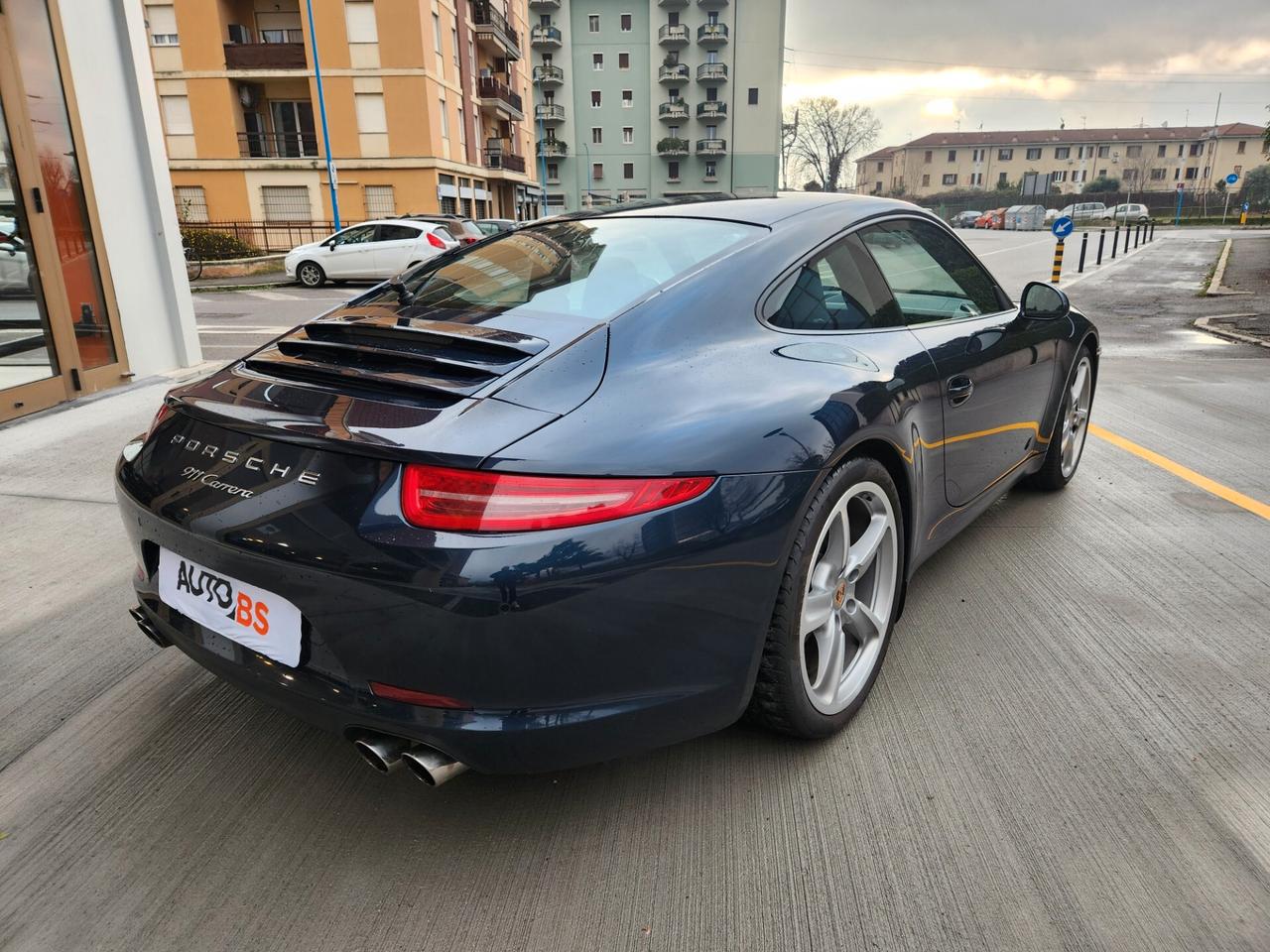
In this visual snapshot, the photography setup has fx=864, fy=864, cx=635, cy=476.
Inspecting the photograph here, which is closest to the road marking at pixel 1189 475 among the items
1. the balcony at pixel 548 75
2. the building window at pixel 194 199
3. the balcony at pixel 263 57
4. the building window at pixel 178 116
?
the balcony at pixel 263 57

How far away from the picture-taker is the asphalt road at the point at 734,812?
1.80 meters

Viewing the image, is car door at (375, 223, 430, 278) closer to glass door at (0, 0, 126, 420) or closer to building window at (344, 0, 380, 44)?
glass door at (0, 0, 126, 420)

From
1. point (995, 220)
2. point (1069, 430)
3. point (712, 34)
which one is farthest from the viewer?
point (712, 34)

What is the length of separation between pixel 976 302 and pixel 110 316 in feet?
21.5

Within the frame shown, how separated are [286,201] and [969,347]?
3518 centimetres

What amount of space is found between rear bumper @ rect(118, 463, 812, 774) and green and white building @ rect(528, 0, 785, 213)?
2768 inches

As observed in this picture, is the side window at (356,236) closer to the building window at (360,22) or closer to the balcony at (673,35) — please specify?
the building window at (360,22)

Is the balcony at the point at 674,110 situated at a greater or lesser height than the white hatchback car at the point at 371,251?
greater

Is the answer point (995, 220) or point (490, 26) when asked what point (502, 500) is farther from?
point (995, 220)

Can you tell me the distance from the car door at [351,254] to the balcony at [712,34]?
57729 mm

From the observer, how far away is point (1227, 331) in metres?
10.8

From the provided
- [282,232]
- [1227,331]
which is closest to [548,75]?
[282,232]

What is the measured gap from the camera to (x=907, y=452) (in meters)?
2.53

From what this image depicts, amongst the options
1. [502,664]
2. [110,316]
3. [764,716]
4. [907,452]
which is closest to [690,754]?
[764,716]
